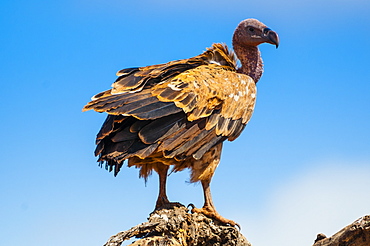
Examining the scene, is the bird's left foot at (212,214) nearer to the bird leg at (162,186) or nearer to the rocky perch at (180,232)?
the rocky perch at (180,232)

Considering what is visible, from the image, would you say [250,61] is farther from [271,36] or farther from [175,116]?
[175,116]

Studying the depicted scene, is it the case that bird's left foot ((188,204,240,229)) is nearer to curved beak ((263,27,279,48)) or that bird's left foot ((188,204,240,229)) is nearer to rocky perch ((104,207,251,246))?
rocky perch ((104,207,251,246))

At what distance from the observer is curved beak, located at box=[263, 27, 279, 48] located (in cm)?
886

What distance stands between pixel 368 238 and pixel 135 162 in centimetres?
316

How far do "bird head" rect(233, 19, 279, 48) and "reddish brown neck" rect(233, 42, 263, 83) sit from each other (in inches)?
3.5

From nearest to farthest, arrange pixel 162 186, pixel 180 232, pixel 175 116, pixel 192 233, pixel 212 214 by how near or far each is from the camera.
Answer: pixel 180 232 < pixel 192 233 < pixel 175 116 < pixel 212 214 < pixel 162 186

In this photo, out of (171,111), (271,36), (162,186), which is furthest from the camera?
(271,36)

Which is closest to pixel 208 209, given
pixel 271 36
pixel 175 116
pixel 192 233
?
pixel 192 233

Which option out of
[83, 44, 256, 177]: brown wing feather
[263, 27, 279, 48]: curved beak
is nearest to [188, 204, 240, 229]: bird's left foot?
[83, 44, 256, 177]: brown wing feather

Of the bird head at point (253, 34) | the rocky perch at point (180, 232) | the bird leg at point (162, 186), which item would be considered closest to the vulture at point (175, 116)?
the bird leg at point (162, 186)

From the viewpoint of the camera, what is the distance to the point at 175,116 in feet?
24.7

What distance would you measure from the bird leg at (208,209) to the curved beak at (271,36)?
8.14 feet

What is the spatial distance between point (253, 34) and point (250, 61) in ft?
1.41

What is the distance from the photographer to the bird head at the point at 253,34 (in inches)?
350
